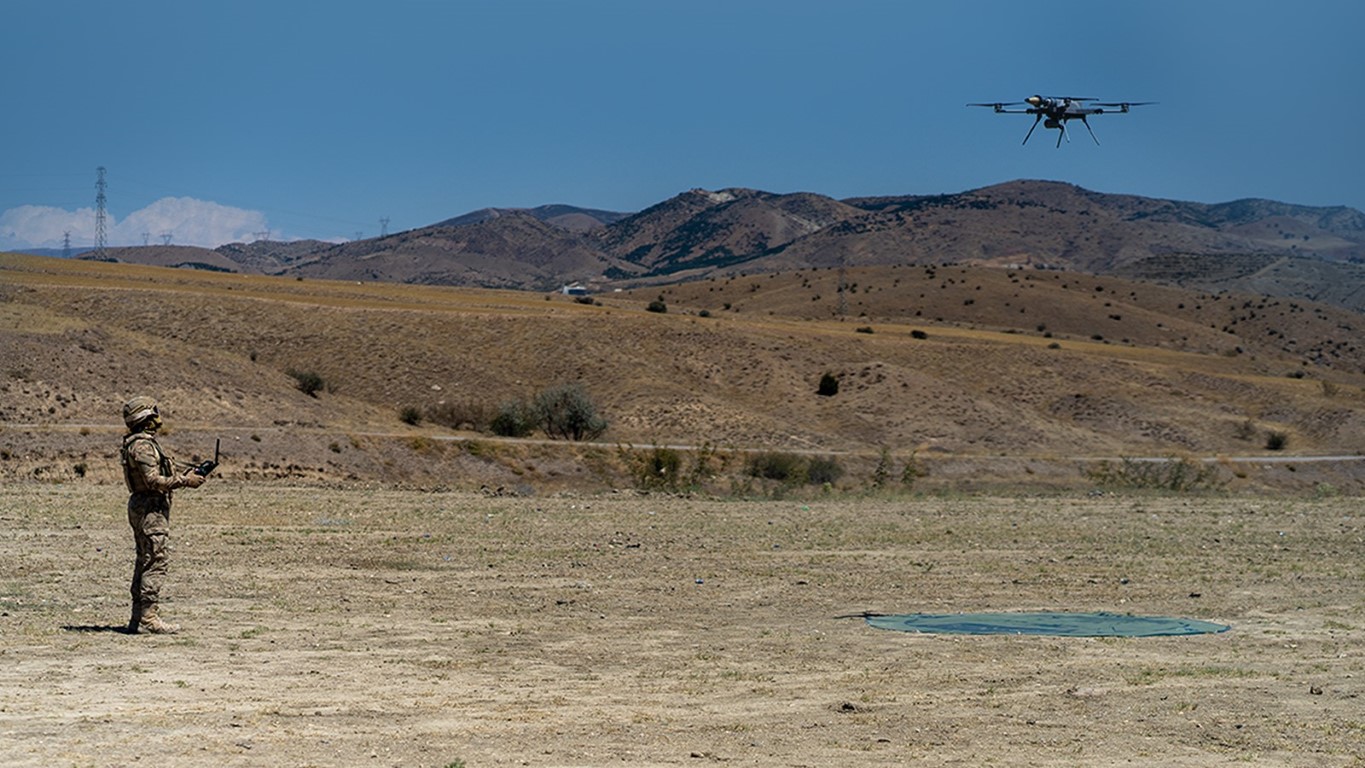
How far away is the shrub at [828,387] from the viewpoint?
7662 cm

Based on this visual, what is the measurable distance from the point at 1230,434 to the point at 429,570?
5986 centimetres

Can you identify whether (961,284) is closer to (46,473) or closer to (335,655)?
(46,473)

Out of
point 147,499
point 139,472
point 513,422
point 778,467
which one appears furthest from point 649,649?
point 513,422

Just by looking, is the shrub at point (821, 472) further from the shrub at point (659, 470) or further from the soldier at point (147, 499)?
the soldier at point (147, 499)

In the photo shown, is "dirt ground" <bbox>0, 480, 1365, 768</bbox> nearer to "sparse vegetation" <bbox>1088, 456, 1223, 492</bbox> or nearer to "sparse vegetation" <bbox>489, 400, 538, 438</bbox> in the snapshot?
"sparse vegetation" <bbox>1088, 456, 1223, 492</bbox>

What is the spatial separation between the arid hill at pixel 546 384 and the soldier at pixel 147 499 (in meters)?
25.5

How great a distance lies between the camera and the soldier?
1605 cm

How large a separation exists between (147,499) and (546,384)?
2227 inches

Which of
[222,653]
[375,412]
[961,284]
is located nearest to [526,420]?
[375,412]

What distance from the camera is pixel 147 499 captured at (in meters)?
16.1

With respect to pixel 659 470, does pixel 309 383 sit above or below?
above

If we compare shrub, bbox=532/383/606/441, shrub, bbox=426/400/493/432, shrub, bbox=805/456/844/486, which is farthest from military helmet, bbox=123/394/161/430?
shrub, bbox=426/400/493/432

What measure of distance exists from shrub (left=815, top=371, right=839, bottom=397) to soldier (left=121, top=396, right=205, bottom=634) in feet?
201

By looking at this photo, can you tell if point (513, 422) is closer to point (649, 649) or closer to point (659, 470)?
point (659, 470)
